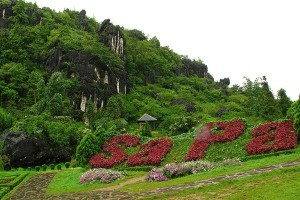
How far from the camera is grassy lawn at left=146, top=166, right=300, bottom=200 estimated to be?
11.0 m

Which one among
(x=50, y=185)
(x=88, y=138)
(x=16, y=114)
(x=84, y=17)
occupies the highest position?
(x=84, y=17)

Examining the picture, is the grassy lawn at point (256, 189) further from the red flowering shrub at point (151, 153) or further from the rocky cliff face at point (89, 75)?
the rocky cliff face at point (89, 75)

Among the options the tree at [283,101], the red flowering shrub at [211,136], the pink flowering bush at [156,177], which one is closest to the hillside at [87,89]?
the tree at [283,101]

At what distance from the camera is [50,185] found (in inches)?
813

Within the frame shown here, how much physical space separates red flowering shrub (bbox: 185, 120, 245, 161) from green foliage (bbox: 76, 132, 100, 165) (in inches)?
343

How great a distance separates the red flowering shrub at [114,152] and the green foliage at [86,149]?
0.53 metres

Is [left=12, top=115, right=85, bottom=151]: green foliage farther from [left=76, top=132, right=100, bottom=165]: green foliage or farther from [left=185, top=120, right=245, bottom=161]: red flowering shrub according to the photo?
[left=185, top=120, right=245, bottom=161]: red flowering shrub

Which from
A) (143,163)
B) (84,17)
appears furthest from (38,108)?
(84,17)

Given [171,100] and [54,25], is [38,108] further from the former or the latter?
[54,25]

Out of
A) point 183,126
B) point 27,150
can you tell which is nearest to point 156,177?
point 27,150

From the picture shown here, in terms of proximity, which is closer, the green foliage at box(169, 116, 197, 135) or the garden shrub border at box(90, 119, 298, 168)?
the garden shrub border at box(90, 119, 298, 168)

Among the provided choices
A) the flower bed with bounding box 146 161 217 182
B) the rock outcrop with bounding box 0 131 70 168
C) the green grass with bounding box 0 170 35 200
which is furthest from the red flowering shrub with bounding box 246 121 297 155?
the rock outcrop with bounding box 0 131 70 168

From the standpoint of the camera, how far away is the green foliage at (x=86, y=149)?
28.0 metres

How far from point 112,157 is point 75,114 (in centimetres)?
3204
